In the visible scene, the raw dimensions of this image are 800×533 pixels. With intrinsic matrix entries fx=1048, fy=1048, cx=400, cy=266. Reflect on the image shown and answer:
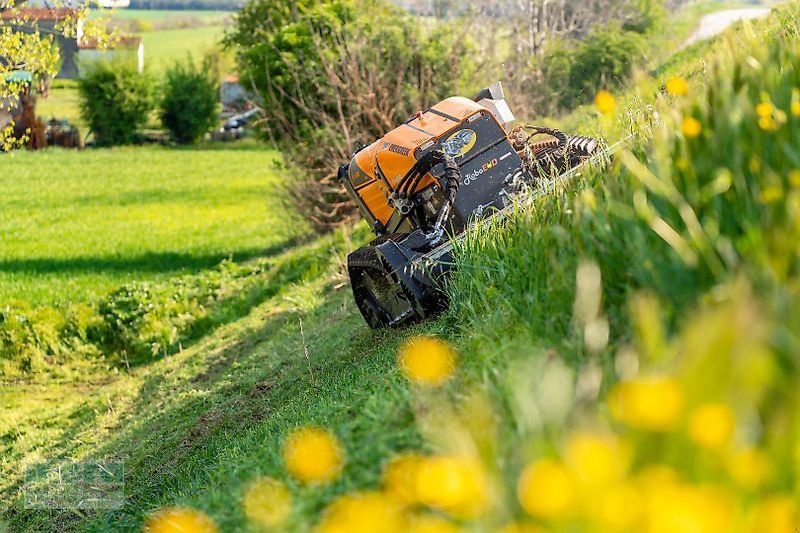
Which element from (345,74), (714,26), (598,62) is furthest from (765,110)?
(714,26)

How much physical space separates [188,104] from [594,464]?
149ft

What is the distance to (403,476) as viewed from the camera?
9.68ft

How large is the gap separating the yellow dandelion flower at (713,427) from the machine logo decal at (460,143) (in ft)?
17.9

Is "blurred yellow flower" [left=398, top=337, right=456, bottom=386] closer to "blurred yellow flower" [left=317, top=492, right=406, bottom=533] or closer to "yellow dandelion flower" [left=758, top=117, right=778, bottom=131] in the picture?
"blurred yellow flower" [left=317, top=492, right=406, bottom=533]

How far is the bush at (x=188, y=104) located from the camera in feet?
151

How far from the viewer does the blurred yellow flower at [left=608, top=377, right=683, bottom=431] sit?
6.56ft

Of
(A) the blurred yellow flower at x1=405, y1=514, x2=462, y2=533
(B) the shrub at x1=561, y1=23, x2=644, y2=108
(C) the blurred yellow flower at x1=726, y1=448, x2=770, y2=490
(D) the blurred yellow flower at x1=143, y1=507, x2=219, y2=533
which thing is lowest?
(B) the shrub at x1=561, y1=23, x2=644, y2=108

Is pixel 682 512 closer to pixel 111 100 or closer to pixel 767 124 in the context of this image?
pixel 767 124

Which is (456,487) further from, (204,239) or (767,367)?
(204,239)

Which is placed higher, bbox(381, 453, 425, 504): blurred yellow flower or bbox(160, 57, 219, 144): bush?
bbox(381, 453, 425, 504): blurred yellow flower

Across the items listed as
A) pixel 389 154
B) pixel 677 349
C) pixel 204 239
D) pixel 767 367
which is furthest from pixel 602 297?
pixel 204 239

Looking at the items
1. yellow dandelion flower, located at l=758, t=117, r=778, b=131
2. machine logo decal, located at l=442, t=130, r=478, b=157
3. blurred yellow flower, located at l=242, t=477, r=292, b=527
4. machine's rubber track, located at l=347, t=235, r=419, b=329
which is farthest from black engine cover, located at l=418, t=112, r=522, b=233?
blurred yellow flower, located at l=242, t=477, r=292, b=527

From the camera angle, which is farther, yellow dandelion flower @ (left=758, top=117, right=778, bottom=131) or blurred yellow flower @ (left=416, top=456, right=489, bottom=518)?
yellow dandelion flower @ (left=758, top=117, right=778, bottom=131)

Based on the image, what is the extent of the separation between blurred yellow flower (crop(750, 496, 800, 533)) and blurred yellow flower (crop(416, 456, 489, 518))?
56cm
